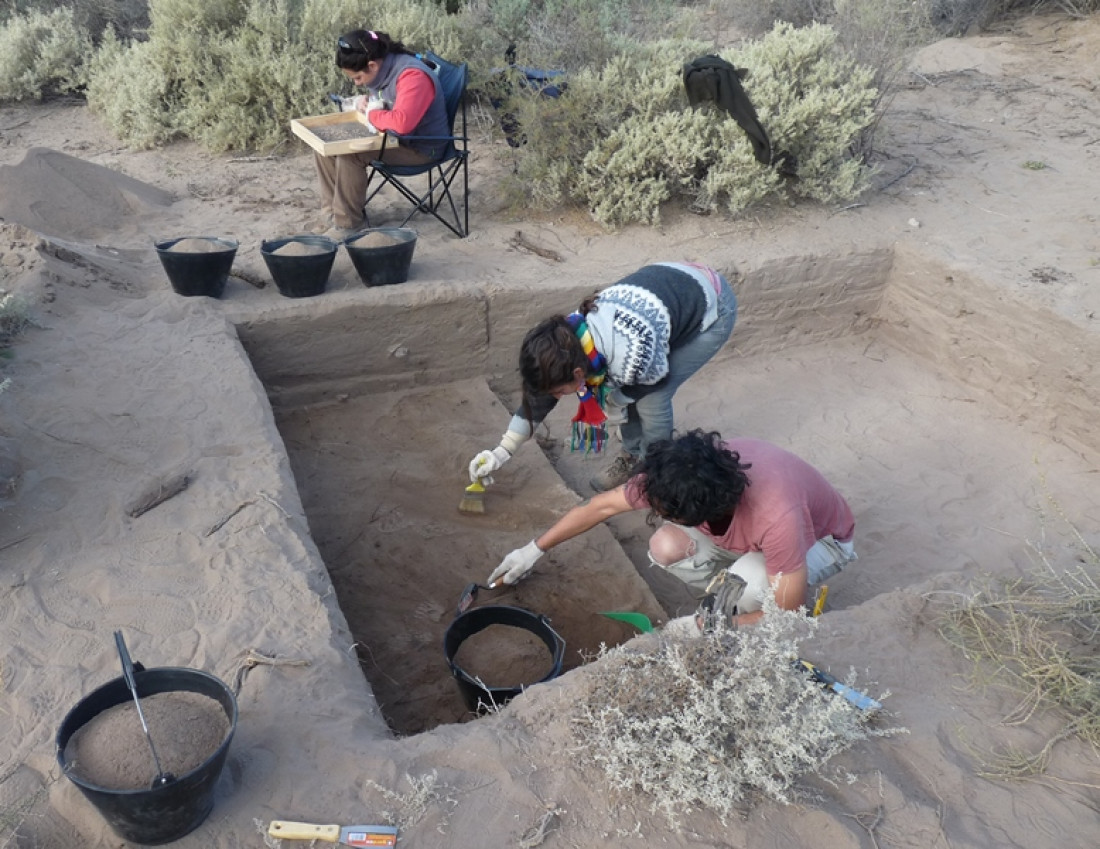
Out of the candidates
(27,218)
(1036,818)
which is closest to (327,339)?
(27,218)

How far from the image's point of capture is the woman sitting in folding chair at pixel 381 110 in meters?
5.03

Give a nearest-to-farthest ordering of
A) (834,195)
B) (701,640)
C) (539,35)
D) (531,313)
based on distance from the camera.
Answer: (701,640)
(531,313)
(834,195)
(539,35)

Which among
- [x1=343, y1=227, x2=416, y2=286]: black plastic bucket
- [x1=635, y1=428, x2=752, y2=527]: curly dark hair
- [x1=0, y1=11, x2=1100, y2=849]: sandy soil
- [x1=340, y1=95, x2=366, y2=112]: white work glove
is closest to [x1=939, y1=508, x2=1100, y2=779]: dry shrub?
[x1=0, y1=11, x2=1100, y2=849]: sandy soil

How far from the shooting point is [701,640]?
233 centimetres

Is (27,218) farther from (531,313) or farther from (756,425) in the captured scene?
(756,425)

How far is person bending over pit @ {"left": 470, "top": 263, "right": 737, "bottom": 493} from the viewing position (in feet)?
10.3

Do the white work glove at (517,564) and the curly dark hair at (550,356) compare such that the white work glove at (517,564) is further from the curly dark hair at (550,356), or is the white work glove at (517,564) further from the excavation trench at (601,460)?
the curly dark hair at (550,356)

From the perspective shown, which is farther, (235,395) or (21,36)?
(21,36)

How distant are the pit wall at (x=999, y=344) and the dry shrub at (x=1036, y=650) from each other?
92.2 inches

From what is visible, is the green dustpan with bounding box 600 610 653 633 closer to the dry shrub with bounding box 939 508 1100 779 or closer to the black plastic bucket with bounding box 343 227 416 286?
the dry shrub with bounding box 939 508 1100 779

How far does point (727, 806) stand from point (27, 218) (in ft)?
18.0

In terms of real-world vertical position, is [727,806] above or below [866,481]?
above

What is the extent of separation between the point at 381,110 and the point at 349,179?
0.49 meters

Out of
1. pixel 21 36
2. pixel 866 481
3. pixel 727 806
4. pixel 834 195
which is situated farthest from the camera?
pixel 21 36
